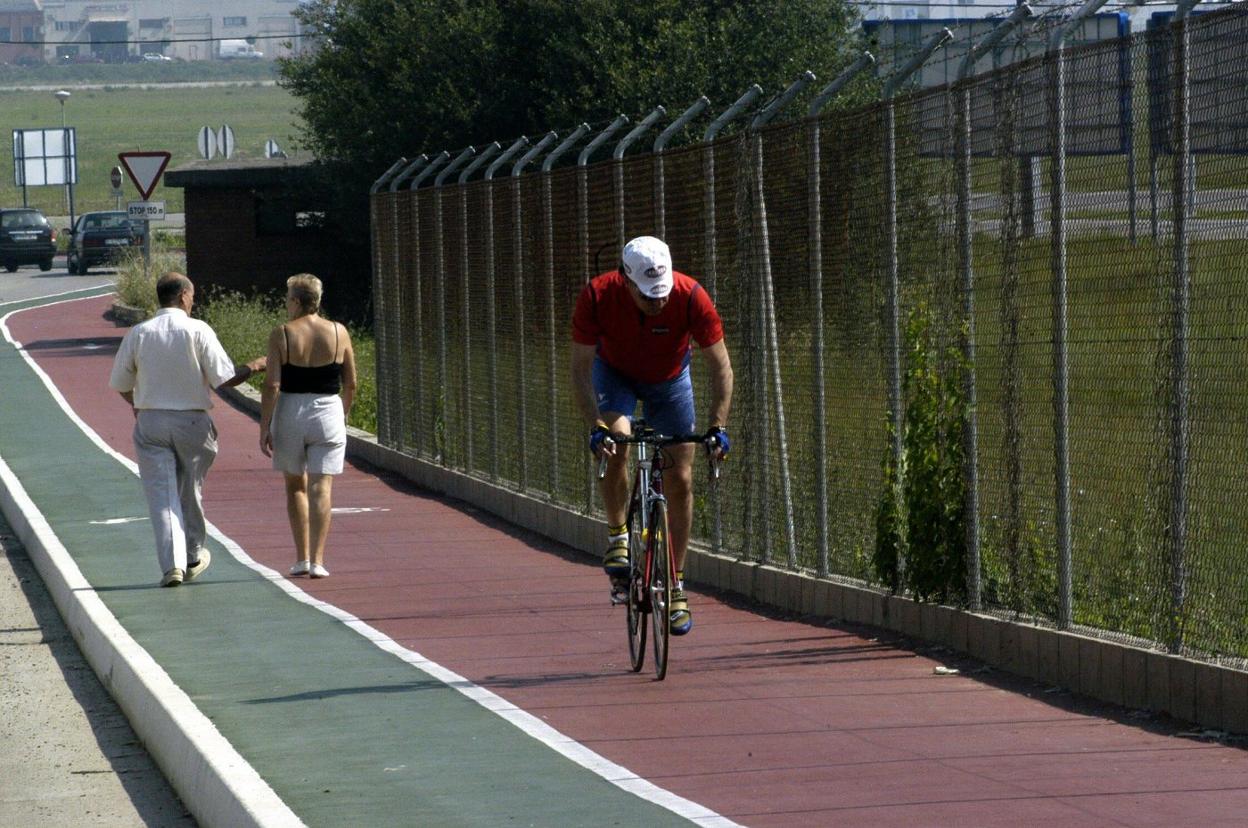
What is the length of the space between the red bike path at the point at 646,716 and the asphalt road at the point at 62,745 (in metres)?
0.35

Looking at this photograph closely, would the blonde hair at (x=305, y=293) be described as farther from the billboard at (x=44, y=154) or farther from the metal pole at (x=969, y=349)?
the billboard at (x=44, y=154)

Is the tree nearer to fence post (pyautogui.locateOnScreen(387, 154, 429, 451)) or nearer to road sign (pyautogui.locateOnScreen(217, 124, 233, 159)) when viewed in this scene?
fence post (pyautogui.locateOnScreen(387, 154, 429, 451))

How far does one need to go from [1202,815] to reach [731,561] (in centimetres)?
640

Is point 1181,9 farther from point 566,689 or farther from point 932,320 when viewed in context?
point 566,689

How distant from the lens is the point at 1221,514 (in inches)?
317

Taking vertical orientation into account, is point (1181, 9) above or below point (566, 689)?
above

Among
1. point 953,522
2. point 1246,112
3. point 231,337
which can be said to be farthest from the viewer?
point 231,337

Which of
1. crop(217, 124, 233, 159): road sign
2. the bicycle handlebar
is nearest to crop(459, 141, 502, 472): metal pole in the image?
the bicycle handlebar

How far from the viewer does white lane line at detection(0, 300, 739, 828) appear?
6816 mm

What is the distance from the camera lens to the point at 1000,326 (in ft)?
32.0

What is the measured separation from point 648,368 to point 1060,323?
183 cm

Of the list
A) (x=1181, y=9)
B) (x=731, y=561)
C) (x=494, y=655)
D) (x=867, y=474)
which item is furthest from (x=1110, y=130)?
(x=731, y=561)

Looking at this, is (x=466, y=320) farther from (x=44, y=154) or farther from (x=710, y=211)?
(x=44, y=154)

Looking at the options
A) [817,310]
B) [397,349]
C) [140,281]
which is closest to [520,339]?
[397,349]
